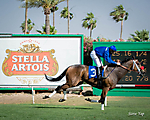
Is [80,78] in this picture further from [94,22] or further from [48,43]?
[94,22]

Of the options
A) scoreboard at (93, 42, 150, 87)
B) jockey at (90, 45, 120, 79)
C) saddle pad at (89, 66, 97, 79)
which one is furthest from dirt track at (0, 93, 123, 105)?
jockey at (90, 45, 120, 79)

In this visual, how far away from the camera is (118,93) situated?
12414 mm

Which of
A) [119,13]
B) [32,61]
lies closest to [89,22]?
[119,13]

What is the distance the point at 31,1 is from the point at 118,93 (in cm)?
1151

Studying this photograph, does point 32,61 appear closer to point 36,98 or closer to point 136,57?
point 36,98

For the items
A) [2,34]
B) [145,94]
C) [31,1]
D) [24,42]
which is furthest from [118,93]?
[31,1]

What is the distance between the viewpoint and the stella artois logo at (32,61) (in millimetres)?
13070

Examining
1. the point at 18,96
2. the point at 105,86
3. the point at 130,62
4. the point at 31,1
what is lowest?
the point at 18,96

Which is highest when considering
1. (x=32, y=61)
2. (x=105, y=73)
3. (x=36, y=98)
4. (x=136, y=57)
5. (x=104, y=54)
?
(x=104, y=54)

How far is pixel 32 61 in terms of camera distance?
1307 centimetres

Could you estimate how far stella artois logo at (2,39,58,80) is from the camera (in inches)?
515

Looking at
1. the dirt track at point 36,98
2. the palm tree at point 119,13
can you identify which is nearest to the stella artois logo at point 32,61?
the dirt track at point 36,98

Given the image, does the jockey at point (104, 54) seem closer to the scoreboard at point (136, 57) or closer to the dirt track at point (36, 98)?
the dirt track at point (36, 98)

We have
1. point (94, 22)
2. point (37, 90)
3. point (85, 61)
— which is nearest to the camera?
point (37, 90)
